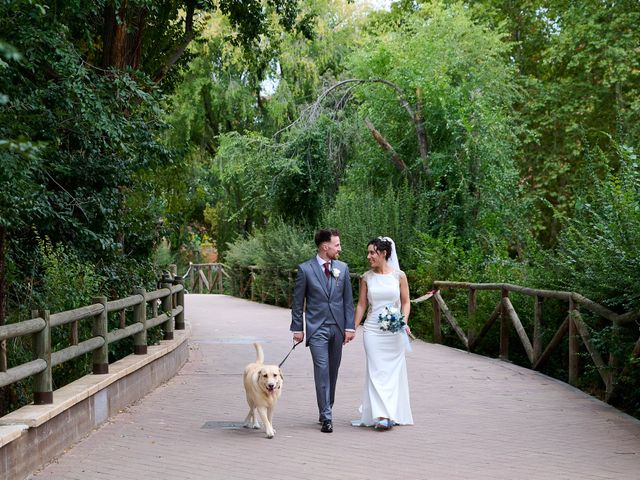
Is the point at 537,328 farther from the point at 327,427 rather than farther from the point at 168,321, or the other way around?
the point at 327,427

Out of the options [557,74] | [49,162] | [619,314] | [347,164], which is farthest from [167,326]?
[557,74]

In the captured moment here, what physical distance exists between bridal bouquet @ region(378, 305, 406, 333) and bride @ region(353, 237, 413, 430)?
0.16 ft

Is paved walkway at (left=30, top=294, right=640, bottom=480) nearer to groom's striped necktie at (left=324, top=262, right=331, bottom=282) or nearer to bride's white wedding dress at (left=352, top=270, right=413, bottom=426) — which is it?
bride's white wedding dress at (left=352, top=270, right=413, bottom=426)

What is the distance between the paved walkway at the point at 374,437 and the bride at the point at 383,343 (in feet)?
0.79

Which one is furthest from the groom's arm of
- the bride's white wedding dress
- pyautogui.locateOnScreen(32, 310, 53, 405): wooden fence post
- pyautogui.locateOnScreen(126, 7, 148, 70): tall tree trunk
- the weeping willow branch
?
the weeping willow branch

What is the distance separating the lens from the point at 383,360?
9977mm

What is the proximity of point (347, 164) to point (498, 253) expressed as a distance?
34.1 ft

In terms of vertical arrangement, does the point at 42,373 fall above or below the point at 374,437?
above

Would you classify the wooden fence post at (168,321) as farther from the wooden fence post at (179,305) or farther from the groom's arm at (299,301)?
the groom's arm at (299,301)

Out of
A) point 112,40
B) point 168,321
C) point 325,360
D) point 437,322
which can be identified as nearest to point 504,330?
point 437,322

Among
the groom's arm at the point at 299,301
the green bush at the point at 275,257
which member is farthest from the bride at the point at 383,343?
the green bush at the point at 275,257

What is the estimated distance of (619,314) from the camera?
11.2 m

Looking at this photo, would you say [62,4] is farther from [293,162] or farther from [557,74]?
[557,74]

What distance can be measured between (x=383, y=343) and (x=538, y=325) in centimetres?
474
